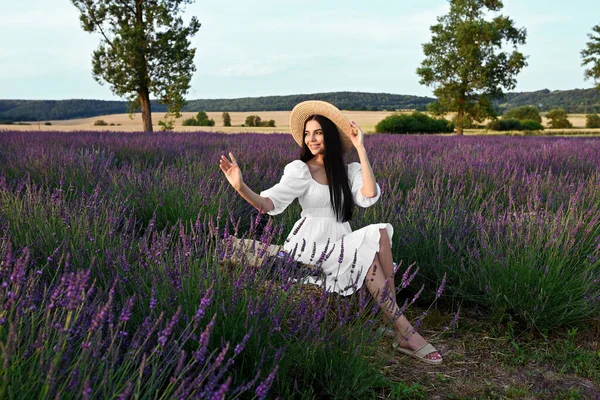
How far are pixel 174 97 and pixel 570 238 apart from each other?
1910 cm

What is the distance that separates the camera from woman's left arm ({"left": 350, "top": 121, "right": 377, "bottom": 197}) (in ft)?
9.52

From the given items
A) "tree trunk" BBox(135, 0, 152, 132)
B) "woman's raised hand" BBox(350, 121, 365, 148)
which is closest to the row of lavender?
"woman's raised hand" BBox(350, 121, 365, 148)

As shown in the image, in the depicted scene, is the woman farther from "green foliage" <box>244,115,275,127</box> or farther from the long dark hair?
"green foliage" <box>244,115,275,127</box>

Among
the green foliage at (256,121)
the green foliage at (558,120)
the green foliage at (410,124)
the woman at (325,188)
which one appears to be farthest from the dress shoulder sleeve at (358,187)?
the green foliage at (558,120)

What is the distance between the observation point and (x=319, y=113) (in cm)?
313

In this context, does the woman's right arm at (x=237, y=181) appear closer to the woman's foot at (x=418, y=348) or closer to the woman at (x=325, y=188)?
the woman at (x=325, y=188)

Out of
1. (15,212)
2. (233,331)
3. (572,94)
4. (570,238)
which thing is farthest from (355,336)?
(572,94)

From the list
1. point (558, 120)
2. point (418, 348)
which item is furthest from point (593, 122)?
point (418, 348)

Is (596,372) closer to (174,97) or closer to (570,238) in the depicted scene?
(570,238)

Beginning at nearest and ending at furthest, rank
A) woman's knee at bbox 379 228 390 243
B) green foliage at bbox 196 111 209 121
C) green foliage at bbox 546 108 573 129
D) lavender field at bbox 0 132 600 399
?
lavender field at bbox 0 132 600 399 → woman's knee at bbox 379 228 390 243 → green foliage at bbox 196 111 209 121 → green foliage at bbox 546 108 573 129

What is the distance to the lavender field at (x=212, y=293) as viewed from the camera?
4.67 ft

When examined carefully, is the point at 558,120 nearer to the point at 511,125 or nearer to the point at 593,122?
the point at 593,122

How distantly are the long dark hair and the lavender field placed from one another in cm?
42

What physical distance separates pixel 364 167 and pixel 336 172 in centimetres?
19
